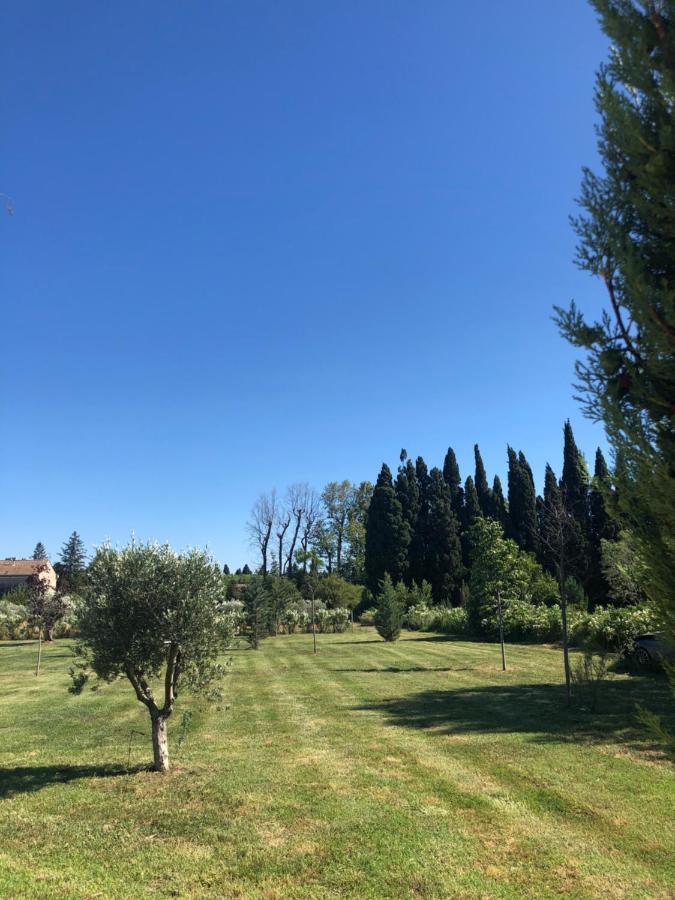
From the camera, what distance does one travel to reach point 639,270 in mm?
3680

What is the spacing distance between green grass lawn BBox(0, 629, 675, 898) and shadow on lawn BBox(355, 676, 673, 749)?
7cm

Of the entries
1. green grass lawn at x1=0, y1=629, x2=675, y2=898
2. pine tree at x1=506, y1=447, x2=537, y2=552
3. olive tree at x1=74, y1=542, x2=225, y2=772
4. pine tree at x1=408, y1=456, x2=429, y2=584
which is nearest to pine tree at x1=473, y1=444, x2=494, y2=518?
pine tree at x1=506, y1=447, x2=537, y2=552

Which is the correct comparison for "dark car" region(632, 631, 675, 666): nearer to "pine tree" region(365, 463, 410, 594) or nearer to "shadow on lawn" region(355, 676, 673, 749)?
"shadow on lawn" region(355, 676, 673, 749)

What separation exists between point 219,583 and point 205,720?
502cm

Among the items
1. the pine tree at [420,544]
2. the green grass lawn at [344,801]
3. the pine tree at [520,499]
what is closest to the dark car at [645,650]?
the green grass lawn at [344,801]

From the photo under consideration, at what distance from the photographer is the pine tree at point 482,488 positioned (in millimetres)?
52156

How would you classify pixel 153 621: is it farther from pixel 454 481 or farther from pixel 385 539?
pixel 454 481

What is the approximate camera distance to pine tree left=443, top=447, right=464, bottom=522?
53.1 metres

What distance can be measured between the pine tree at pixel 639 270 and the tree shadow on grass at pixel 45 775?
8332 mm

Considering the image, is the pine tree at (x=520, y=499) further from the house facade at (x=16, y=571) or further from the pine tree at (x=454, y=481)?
the house facade at (x=16, y=571)

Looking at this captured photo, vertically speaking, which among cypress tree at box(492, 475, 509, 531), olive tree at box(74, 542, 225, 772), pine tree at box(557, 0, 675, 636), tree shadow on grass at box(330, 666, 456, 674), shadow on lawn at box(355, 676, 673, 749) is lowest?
tree shadow on grass at box(330, 666, 456, 674)

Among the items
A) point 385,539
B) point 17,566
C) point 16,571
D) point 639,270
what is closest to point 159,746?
point 639,270

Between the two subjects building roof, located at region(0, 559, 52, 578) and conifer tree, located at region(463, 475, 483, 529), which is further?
building roof, located at region(0, 559, 52, 578)

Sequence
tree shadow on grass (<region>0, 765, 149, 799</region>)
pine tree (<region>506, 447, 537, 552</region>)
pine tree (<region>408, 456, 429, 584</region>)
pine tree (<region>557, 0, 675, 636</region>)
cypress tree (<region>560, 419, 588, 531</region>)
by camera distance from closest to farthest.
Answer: pine tree (<region>557, 0, 675, 636</region>) → tree shadow on grass (<region>0, 765, 149, 799</region>) → cypress tree (<region>560, 419, 588, 531</region>) → pine tree (<region>506, 447, 537, 552</region>) → pine tree (<region>408, 456, 429, 584</region>)
